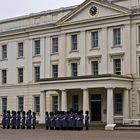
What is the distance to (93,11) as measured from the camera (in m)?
50.0

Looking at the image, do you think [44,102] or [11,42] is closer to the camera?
[44,102]

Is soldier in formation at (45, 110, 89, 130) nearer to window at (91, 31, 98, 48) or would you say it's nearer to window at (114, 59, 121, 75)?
window at (114, 59, 121, 75)

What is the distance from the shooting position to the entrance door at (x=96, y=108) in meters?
49.5

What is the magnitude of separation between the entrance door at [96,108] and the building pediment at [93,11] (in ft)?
25.2

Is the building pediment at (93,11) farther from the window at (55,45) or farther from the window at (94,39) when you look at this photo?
the window at (55,45)

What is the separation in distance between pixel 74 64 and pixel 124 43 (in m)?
6.62

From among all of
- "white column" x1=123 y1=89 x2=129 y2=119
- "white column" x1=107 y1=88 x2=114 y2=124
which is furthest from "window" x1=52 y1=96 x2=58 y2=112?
"white column" x1=107 y1=88 x2=114 y2=124

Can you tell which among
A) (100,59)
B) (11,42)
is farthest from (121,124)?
(11,42)

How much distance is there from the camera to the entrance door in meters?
A: 49.5

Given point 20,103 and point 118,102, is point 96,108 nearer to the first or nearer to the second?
point 118,102

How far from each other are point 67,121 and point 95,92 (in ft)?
32.0

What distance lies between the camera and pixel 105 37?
49.0 meters

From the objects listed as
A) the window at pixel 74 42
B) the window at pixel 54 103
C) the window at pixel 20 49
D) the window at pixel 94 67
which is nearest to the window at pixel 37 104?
the window at pixel 54 103

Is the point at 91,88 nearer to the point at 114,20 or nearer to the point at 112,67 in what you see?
the point at 112,67
